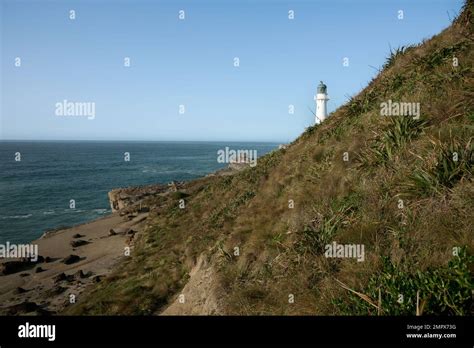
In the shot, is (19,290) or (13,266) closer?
(19,290)

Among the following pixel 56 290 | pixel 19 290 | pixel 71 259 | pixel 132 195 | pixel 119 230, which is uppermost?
pixel 132 195

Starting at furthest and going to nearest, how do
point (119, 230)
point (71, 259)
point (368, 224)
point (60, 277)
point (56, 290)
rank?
point (119, 230), point (71, 259), point (60, 277), point (56, 290), point (368, 224)

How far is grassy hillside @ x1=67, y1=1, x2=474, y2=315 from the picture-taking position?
4.23 m

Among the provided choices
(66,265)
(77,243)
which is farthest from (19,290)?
(77,243)

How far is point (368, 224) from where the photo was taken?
5.68 meters

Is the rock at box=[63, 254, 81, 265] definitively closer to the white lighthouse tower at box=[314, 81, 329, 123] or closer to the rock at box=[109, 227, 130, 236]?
the rock at box=[109, 227, 130, 236]

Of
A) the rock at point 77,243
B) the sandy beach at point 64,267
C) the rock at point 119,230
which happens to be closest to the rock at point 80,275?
the sandy beach at point 64,267

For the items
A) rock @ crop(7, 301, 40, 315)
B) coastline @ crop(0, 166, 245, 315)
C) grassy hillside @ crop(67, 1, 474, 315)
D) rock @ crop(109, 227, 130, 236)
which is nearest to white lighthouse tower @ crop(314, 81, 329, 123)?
grassy hillside @ crop(67, 1, 474, 315)

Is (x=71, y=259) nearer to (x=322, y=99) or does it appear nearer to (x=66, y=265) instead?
(x=66, y=265)

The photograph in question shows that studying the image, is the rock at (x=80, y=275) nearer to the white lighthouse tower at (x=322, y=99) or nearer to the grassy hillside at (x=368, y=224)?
the grassy hillside at (x=368, y=224)

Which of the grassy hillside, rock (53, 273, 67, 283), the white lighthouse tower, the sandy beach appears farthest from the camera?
the white lighthouse tower

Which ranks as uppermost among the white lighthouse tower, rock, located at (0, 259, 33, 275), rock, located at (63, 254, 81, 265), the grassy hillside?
the white lighthouse tower

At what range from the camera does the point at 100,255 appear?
24.4 metres

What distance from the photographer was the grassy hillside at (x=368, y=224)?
13.9 feet
